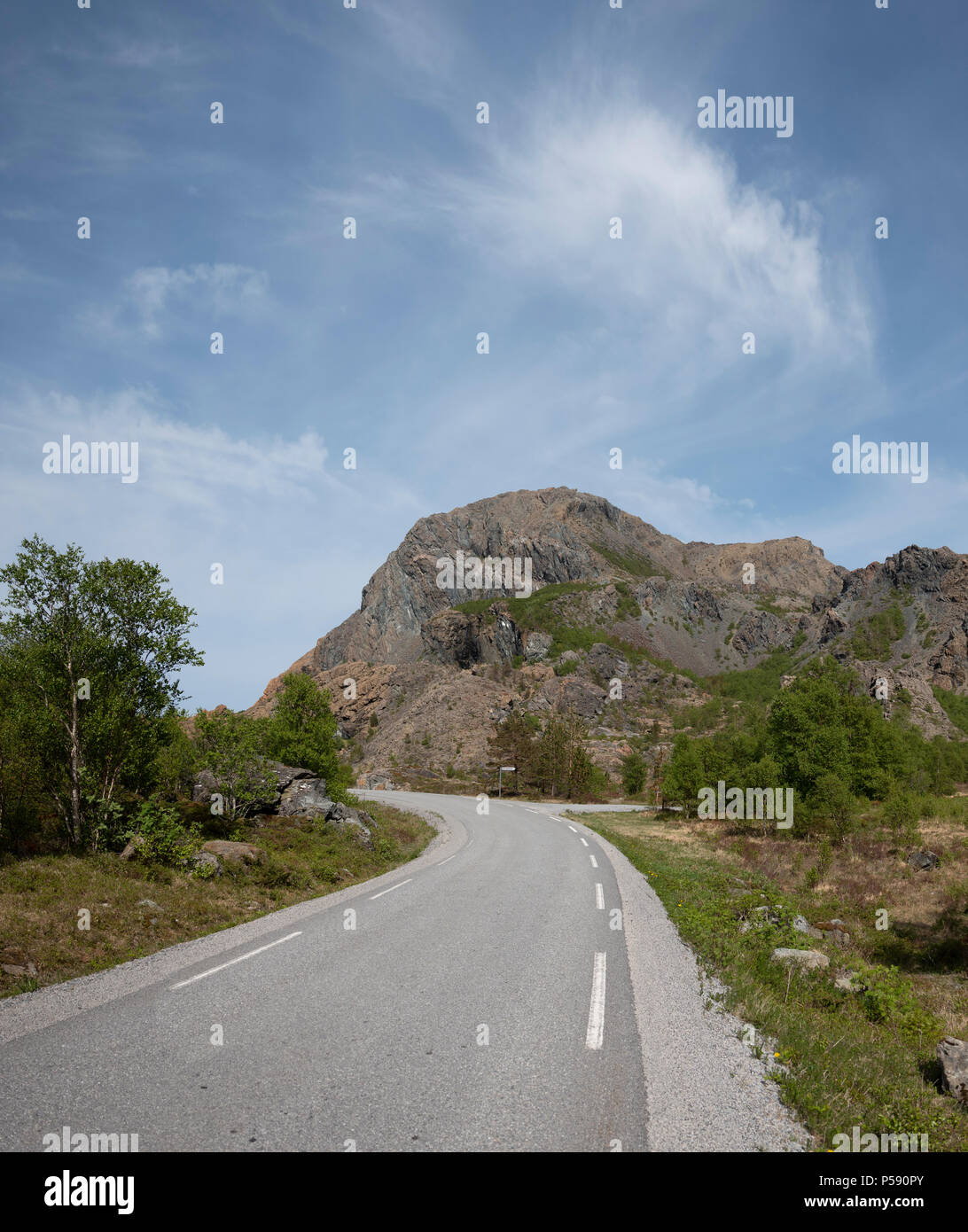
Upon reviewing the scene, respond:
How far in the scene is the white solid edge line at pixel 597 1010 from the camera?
684cm

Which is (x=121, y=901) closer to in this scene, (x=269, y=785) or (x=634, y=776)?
(x=269, y=785)

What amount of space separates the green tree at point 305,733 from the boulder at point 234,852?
15040mm

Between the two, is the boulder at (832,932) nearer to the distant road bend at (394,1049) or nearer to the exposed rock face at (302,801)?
the distant road bend at (394,1049)

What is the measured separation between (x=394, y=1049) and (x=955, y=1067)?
634cm

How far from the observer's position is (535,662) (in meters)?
197

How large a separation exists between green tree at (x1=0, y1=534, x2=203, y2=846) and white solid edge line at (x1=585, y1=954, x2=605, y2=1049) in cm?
1341

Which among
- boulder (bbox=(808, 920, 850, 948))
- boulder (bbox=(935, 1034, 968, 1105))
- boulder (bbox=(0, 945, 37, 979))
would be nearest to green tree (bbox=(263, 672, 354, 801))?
boulder (bbox=(808, 920, 850, 948))

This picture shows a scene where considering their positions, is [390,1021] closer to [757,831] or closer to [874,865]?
[874,865]

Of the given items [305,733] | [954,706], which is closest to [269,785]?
[305,733]

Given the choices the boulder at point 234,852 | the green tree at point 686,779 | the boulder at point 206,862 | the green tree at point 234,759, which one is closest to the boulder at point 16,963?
the boulder at point 206,862

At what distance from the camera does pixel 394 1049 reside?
6.47 m

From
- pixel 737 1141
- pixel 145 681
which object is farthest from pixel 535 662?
pixel 737 1141

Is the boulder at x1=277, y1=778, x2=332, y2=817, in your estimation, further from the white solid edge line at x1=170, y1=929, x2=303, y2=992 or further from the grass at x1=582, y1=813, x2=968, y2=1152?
the white solid edge line at x1=170, y1=929, x2=303, y2=992
